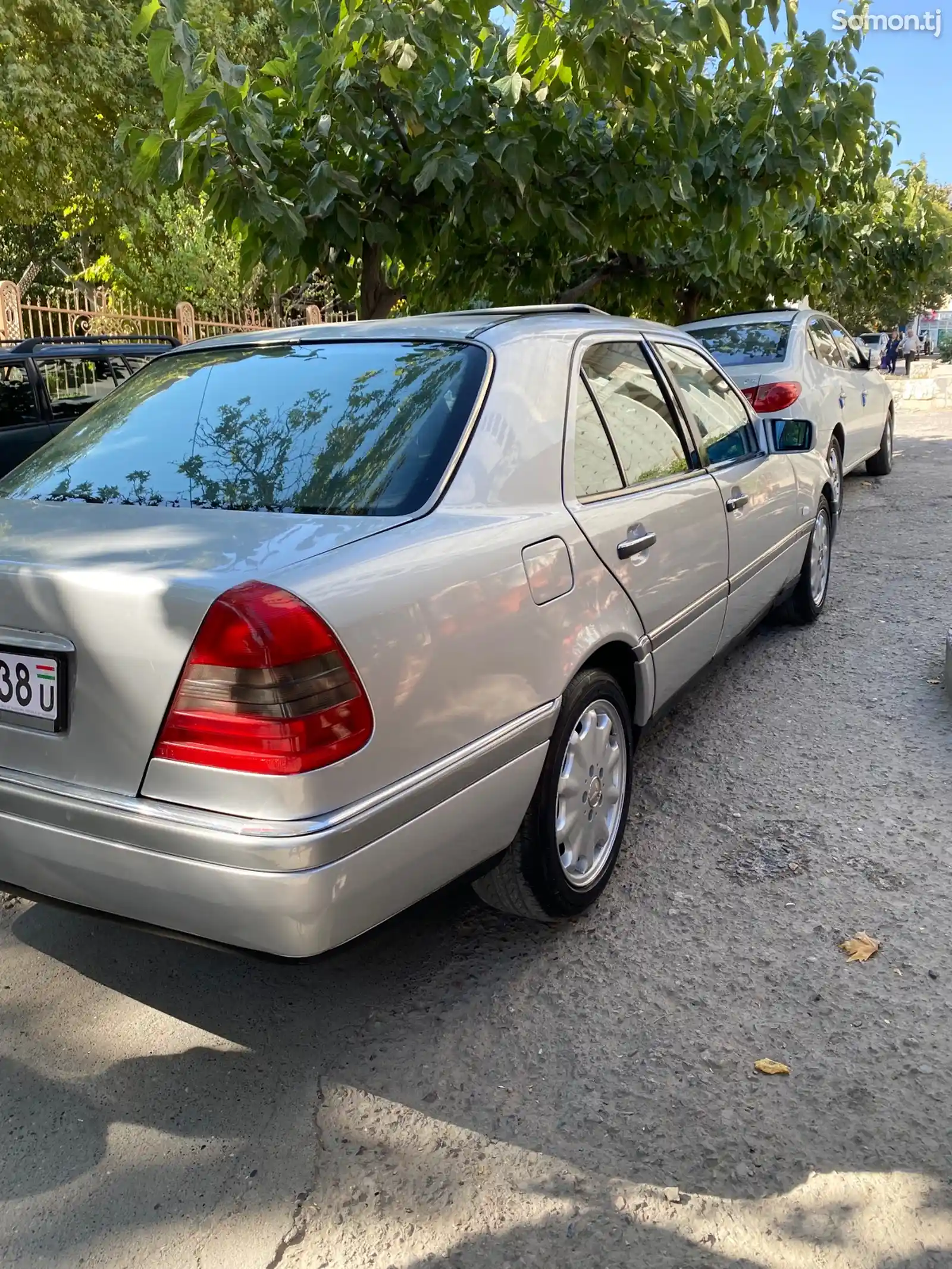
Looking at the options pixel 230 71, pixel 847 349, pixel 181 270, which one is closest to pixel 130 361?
pixel 230 71

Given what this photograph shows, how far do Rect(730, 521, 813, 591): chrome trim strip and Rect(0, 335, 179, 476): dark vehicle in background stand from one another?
4.61 m

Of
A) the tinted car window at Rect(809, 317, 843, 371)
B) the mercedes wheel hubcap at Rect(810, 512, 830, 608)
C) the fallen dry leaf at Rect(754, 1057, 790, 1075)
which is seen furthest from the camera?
the tinted car window at Rect(809, 317, 843, 371)

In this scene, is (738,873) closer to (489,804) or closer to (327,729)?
(489,804)

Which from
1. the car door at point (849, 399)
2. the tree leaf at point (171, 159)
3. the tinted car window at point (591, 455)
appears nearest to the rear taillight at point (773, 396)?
the car door at point (849, 399)

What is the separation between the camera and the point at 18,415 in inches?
314

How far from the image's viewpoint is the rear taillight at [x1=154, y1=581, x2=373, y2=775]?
6.64 feet

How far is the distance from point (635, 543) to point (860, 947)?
127 centimetres

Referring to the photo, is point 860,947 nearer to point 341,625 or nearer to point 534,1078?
point 534,1078

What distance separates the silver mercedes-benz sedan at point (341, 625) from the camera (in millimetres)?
2064

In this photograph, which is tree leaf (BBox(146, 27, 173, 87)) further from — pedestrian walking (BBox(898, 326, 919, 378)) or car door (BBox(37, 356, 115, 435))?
pedestrian walking (BBox(898, 326, 919, 378))

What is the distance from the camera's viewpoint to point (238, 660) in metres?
A: 2.03

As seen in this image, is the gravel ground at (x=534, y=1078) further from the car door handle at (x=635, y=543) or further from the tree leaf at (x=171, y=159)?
the tree leaf at (x=171, y=159)

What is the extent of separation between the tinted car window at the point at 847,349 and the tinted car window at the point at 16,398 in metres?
6.48

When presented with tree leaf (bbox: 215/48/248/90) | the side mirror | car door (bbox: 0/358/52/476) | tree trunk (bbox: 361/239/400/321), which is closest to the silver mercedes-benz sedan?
the side mirror
